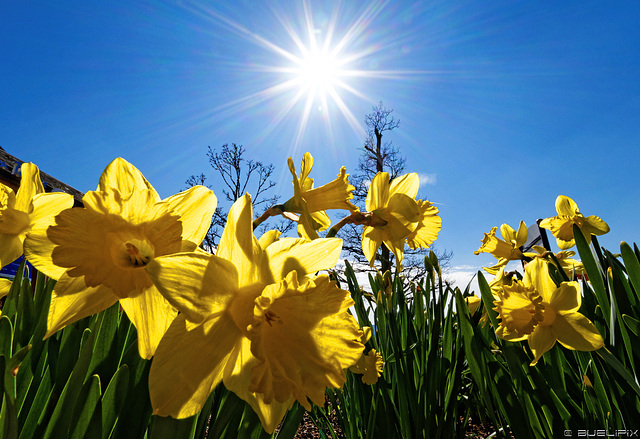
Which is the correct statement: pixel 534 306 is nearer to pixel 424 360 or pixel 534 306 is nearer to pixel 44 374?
pixel 424 360

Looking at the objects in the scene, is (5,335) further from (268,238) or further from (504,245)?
(504,245)

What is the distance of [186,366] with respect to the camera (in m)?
0.48

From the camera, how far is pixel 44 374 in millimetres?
787

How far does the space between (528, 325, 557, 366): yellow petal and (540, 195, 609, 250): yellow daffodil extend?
3.41 ft

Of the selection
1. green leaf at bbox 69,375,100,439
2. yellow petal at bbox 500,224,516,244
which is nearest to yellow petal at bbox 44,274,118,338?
green leaf at bbox 69,375,100,439

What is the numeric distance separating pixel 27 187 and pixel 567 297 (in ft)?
5.21

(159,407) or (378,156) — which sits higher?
(378,156)

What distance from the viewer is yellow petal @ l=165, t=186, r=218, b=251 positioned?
554mm

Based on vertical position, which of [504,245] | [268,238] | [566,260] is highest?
[504,245]

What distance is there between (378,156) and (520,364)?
1386 centimetres

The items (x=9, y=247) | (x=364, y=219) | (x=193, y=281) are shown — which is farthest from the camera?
(x=364, y=219)

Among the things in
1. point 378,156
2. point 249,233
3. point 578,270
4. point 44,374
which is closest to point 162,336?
point 249,233

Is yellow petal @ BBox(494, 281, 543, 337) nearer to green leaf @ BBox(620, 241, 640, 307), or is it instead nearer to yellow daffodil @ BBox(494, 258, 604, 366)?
yellow daffodil @ BBox(494, 258, 604, 366)

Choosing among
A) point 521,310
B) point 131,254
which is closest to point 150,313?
point 131,254
